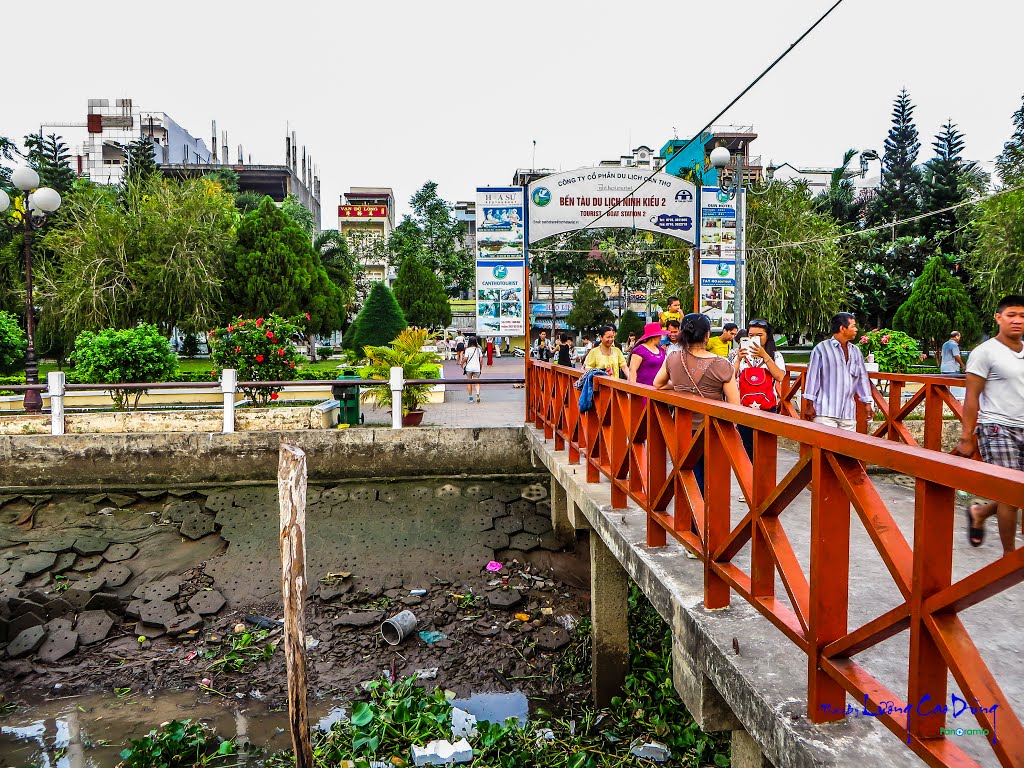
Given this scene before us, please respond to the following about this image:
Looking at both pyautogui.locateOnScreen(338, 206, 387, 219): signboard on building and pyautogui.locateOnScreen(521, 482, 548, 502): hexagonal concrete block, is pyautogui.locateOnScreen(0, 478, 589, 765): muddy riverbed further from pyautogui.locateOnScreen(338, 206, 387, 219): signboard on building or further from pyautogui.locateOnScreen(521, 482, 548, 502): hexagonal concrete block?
pyautogui.locateOnScreen(338, 206, 387, 219): signboard on building

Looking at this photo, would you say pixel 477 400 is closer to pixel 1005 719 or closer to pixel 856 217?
pixel 1005 719

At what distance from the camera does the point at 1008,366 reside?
3.62 meters

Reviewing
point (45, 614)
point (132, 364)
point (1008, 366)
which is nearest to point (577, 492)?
point (1008, 366)

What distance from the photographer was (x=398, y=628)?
723 cm

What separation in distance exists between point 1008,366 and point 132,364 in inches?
458

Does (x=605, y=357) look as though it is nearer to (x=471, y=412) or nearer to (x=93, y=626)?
(x=93, y=626)

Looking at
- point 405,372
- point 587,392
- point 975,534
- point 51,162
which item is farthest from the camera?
point 51,162

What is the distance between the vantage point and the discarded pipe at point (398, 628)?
23.7 feet

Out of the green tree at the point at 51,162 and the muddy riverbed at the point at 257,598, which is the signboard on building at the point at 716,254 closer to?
the muddy riverbed at the point at 257,598

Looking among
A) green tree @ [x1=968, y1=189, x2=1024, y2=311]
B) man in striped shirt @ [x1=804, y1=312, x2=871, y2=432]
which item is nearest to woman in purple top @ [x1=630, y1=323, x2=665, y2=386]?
man in striped shirt @ [x1=804, y1=312, x2=871, y2=432]

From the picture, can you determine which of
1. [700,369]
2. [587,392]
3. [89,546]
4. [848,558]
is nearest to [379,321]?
[89,546]

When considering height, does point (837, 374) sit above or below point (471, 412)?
above

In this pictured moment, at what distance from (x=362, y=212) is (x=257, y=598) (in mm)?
66938

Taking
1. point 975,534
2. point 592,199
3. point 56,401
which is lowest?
point 975,534
